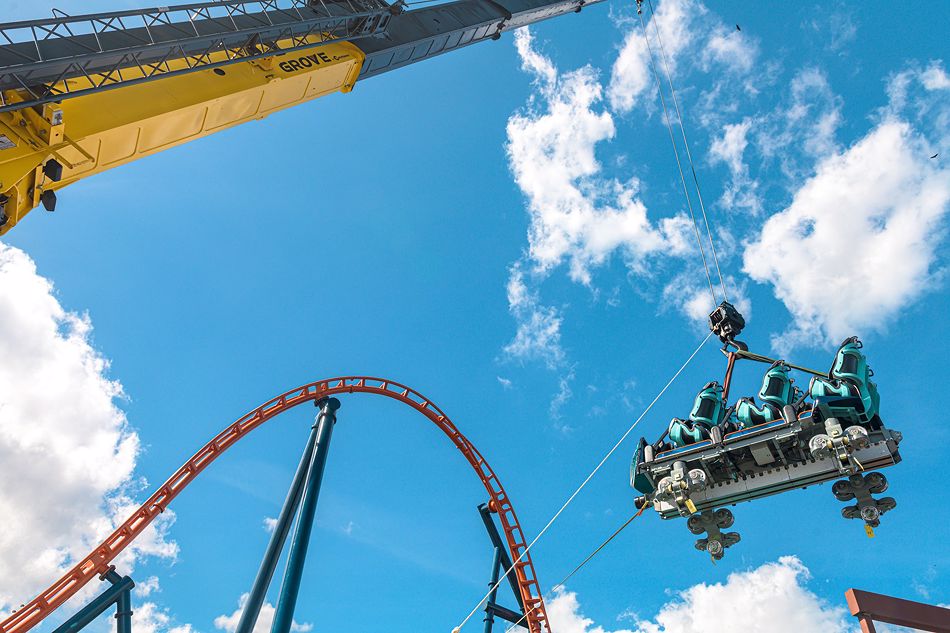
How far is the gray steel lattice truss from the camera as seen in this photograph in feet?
22.9

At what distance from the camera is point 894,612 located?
262 inches

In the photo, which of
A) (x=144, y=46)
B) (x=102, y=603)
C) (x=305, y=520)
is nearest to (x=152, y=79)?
(x=144, y=46)

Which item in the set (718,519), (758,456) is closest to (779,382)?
(758,456)

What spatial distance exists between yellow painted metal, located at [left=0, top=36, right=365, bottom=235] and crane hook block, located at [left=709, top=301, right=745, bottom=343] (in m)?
9.57

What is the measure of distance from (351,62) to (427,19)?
3011mm

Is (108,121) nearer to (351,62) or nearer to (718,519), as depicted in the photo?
(351,62)

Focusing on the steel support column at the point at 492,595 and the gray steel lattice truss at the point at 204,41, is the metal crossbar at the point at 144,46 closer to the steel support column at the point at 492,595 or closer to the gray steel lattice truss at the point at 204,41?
the gray steel lattice truss at the point at 204,41

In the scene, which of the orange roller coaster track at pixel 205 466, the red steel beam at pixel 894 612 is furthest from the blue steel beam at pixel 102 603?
the red steel beam at pixel 894 612

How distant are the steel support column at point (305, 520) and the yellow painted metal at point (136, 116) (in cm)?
741

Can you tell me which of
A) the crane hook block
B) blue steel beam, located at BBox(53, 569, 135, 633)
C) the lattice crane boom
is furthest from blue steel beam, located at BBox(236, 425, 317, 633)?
the crane hook block

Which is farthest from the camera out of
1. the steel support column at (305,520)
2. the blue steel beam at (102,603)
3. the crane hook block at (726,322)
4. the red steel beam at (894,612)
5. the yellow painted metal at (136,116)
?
the crane hook block at (726,322)

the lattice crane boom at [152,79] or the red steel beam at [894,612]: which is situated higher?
the lattice crane boom at [152,79]

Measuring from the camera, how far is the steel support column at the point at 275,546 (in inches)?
472

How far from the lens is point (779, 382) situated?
40.1 ft
